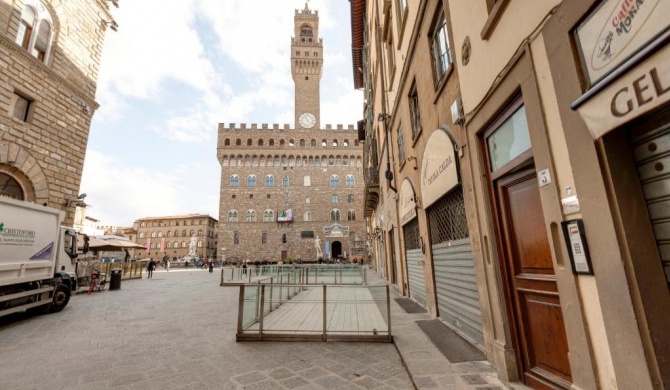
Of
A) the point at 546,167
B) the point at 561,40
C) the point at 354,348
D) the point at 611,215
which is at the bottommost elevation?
the point at 354,348

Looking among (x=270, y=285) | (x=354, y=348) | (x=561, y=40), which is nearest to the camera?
(x=561, y=40)

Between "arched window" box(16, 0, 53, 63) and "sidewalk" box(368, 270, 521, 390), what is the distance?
638 inches

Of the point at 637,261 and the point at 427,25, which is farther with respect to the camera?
the point at 427,25

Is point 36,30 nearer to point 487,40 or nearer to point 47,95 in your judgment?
point 47,95

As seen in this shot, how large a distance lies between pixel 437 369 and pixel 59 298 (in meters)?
10.1

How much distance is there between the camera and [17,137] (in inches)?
412

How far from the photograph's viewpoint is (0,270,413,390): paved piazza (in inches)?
128

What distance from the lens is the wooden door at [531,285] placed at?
2527mm

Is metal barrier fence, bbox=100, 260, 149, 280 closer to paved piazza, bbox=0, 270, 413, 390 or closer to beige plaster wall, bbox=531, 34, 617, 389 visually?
paved piazza, bbox=0, 270, 413, 390

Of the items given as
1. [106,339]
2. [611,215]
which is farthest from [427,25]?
[106,339]

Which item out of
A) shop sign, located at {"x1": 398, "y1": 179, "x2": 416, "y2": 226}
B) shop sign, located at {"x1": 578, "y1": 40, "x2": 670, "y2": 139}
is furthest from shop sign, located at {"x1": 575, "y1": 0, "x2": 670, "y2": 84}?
shop sign, located at {"x1": 398, "y1": 179, "x2": 416, "y2": 226}

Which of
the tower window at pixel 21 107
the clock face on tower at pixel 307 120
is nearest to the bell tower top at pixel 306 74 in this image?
the clock face on tower at pixel 307 120

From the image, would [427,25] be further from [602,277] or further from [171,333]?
[171,333]

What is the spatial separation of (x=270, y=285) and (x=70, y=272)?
8.89m
